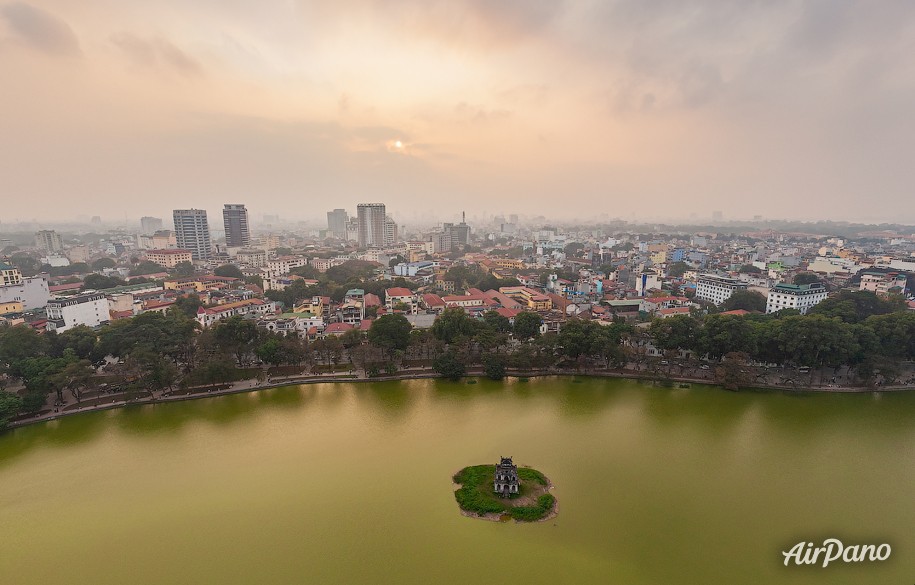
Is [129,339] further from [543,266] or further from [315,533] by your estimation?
[543,266]

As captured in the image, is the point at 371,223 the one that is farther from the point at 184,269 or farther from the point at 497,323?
the point at 497,323

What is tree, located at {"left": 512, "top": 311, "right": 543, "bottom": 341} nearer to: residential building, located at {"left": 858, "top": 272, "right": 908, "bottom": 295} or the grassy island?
the grassy island

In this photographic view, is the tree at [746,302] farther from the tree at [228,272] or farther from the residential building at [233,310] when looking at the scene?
the tree at [228,272]

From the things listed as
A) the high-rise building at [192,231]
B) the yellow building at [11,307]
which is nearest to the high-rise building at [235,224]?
the high-rise building at [192,231]

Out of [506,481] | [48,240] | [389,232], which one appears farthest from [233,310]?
[48,240]

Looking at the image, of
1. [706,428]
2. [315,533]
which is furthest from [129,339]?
[706,428]
